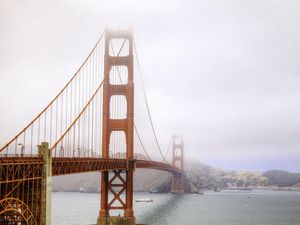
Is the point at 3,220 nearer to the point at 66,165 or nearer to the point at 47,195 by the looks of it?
the point at 47,195

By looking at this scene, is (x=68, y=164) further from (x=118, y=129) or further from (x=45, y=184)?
(x=118, y=129)

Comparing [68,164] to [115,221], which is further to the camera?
[115,221]

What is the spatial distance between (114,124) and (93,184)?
467ft

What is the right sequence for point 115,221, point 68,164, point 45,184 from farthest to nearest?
point 115,221, point 68,164, point 45,184

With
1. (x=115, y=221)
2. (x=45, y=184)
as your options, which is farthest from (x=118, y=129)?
(x=45, y=184)

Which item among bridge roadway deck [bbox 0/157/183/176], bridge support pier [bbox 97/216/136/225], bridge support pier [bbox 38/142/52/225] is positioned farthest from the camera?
bridge support pier [bbox 97/216/136/225]

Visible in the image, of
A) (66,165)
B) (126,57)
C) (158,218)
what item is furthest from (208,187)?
(66,165)

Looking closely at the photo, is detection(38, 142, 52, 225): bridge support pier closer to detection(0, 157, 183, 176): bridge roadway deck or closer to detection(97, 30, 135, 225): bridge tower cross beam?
detection(0, 157, 183, 176): bridge roadway deck

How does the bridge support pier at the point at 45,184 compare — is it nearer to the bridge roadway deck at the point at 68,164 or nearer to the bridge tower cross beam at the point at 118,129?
the bridge roadway deck at the point at 68,164

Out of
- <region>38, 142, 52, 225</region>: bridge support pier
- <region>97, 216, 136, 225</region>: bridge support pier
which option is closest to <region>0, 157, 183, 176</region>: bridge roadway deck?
<region>38, 142, 52, 225</region>: bridge support pier

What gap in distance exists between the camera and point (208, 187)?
19575 centimetres

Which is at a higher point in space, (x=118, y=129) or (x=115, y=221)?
(x=118, y=129)

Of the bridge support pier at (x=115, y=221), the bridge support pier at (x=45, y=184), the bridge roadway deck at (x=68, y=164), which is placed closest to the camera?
the bridge roadway deck at (x=68, y=164)

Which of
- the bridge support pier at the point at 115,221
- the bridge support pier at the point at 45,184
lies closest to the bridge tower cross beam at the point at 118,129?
the bridge support pier at the point at 115,221
